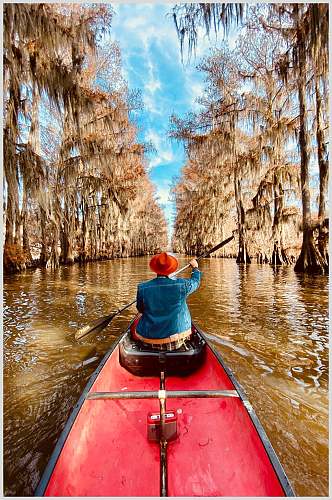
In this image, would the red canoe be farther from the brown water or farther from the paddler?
the paddler

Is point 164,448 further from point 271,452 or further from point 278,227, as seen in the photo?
point 278,227

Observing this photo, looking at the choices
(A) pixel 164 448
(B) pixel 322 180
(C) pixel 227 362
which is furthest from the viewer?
(B) pixel 322 180

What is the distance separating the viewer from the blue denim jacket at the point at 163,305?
139 inches

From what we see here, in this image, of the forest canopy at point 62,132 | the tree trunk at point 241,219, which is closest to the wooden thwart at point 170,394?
the forest canopy at point 62,132

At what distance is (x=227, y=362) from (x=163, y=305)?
169cm

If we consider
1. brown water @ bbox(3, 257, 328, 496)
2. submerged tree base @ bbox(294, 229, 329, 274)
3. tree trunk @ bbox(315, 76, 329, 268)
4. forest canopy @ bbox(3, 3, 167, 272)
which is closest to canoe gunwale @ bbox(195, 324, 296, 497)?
brown water @ bbox(3, 257, 328, 496)

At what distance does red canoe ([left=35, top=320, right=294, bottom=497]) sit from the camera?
203 cm

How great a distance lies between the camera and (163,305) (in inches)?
141

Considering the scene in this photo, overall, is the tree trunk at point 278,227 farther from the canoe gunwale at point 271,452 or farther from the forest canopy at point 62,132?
the canoe gunwale at point 271,452

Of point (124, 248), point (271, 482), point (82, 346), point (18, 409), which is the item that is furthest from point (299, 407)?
point (124, 248)

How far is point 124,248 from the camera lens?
1722 inches

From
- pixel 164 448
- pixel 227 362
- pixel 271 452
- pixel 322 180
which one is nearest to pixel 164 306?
pixel 164 448

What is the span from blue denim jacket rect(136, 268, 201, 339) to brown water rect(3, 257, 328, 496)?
3.90ft

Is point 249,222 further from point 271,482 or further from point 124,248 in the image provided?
point 124,248
